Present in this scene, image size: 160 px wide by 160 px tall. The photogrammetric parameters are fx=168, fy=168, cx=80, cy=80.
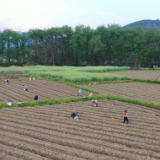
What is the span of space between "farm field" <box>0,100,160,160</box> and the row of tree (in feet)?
167

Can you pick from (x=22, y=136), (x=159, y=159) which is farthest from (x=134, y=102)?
(x=22, y=136)

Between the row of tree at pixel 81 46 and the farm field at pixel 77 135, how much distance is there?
51.0 metres

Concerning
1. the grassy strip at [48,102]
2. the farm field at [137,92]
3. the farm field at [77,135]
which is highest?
the farm field at [137,92]

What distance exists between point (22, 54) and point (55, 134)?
5901 centimetres

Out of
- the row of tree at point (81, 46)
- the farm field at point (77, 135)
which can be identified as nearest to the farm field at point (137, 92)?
the farm field at point (77, 135)

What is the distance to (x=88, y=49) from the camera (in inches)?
Result: 2697

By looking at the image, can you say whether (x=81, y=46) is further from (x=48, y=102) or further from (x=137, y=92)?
(x=48, y=102)

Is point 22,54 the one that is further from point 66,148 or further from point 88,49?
point 66,148

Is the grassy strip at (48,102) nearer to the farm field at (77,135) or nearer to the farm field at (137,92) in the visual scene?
the farm field at (77,135)

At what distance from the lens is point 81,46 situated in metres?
66.9

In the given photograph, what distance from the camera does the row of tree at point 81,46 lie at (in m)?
61.7

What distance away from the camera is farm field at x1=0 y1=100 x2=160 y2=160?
6.87m

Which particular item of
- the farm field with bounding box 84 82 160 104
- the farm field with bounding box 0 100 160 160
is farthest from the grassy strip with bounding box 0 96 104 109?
the farm field with bounding box 84 82 160 104

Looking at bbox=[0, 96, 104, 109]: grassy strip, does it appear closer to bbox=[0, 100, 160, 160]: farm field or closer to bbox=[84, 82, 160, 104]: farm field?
bbox=[0, 100, 160, 160]: farm field
